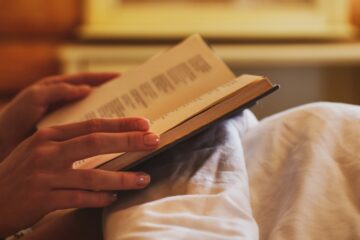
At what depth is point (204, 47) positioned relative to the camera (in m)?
0.67

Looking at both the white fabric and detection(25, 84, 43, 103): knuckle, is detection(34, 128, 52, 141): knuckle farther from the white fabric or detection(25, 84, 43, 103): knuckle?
detection(25, 84, 43, 103): knuckle

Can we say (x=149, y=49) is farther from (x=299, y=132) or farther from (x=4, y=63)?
(x=299, y=132)

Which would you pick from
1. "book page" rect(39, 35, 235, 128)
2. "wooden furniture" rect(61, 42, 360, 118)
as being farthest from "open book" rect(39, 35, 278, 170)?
"wooden furniture" rect(61, 42, 360, 118)

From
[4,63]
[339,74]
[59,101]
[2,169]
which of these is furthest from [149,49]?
[2,169]

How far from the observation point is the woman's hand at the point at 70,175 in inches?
18.6

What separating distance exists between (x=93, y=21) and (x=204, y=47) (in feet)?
3.78

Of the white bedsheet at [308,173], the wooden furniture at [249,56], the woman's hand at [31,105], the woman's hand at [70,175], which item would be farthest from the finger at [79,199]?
the wooden furniture at [249,56]

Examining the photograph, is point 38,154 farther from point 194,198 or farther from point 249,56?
point 249,56

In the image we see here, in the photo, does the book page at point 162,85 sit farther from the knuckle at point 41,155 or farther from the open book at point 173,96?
the knuckle at point 41,155

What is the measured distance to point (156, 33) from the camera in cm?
177

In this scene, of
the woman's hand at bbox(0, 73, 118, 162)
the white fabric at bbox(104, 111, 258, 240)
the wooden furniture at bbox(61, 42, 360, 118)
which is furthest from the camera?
the wooden furniture at bbox(61, 42, 360, 118)

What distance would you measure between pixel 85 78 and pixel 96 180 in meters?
0.39

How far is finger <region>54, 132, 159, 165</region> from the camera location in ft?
1.54

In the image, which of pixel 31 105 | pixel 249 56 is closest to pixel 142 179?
pixel 31 105
